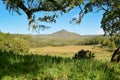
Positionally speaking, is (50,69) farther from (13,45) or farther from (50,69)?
(13,45)

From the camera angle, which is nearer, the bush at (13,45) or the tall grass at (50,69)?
the tall grass at (50,69)

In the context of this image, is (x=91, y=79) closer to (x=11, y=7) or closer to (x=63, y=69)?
(x=63, y=69)

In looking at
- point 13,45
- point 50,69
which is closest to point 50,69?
point 50,69

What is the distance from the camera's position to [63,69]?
48.5ft

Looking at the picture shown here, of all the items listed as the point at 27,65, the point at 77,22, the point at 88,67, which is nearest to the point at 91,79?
the point at 88,67

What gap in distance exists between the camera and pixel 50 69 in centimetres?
1455

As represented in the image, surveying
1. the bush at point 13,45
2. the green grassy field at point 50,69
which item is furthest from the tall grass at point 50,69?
the bush at point 13,45

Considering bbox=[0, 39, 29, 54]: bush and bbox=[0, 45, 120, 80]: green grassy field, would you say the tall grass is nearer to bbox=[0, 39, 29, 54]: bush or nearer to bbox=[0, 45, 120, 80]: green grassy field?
bbox=[0, 45, 120, 80]: green grassy field

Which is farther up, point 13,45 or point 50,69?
point 50,69

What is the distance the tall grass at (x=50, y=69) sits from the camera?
544 inches

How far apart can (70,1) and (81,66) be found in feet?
14.8

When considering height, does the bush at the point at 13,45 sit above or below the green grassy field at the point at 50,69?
below

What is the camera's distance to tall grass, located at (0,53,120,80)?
544 inches

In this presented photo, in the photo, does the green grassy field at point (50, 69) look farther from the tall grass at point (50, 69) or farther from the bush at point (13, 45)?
the bush at point (13, 45)
